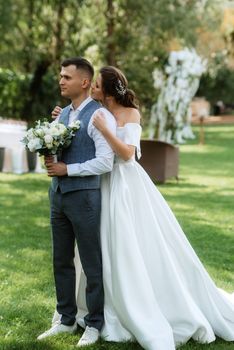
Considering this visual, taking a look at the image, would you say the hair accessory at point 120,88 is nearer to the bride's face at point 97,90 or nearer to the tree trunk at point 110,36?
the bride's face at point 97,90

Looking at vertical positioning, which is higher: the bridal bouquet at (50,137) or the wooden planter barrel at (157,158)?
the bridal bouquet at (50,137)

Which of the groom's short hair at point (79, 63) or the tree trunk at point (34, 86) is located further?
the tree trunk at point (34, 86)

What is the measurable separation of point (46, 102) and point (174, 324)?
20052 millimetres

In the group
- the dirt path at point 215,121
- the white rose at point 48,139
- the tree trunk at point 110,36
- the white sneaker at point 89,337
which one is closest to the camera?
the white rose at point 48,139

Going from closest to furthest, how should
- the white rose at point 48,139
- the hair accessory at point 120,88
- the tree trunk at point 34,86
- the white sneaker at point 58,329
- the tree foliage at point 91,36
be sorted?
the white rose at point 48,139 → the hair accessory at point 120,88 → the white sneaker at point 58,329 → the tree foliage at point 91,36 → the tree trunk at point 34,86

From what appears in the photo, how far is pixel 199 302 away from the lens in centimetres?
489

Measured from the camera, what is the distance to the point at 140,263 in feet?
15.2

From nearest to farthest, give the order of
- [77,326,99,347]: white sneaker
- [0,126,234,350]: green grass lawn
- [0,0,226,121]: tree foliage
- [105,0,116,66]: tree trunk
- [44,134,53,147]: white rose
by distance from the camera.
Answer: [44,134,53,147]: white rose, [77,326,99,347]: white sneaker, [0,126,234,350]: green grass lawn, [0,0,226,121]: tree foliage, [105,0,116,66]: tree trunk

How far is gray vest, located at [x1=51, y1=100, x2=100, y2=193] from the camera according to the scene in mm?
4441

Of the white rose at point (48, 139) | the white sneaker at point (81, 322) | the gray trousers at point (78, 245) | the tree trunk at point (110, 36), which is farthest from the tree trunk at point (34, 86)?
the white rose at point (48, 139)

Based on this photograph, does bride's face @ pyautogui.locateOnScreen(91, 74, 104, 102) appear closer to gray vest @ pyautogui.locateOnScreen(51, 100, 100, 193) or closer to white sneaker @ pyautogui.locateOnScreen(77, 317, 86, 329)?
gray vest @ pyautogui.locateOnScreen(51, 100, 100, 193)

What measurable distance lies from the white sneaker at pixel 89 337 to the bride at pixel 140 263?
7cm

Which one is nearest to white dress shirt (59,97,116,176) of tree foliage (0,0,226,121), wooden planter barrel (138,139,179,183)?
wooden planter barrel (138,139,179,183)

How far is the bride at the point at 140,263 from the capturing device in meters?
4.58
